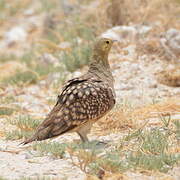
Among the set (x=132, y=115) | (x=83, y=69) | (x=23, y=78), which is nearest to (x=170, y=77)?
(x=83, y=69)

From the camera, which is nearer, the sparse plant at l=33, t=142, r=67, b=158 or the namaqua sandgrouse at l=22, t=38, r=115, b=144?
the sparse plant at l=33, t=142, r=67, b=158

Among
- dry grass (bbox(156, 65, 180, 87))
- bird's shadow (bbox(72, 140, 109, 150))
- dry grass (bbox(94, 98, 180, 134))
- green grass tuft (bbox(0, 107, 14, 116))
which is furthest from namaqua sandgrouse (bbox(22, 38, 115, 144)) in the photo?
dry grass (bbox(156, 65, 180, 87))

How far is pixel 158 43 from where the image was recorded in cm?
827

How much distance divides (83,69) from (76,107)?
12.4ft

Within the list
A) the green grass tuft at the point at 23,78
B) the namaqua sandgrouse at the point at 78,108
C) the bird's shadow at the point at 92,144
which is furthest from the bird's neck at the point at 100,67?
the green grass tuft at the point at 23,78

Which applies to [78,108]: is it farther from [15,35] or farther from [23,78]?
[15,35]

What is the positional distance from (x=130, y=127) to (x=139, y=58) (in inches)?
111

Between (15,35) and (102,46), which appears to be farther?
(15,35)

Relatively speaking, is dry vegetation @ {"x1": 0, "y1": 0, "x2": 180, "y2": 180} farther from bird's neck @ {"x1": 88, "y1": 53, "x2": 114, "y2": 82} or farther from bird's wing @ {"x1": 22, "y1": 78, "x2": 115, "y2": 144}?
bird's neck @ {"x1": 88, "y1": 53, "x2": 114, "y2": 82}

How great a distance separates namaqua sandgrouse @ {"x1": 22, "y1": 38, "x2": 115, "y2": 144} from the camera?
15.3 ft

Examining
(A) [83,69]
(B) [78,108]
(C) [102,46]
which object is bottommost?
(B) [78,108]

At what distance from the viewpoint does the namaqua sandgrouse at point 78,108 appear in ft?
15.3

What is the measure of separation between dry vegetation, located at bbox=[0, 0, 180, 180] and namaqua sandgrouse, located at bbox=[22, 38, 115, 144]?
0.15m

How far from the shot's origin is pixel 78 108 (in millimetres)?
4750
